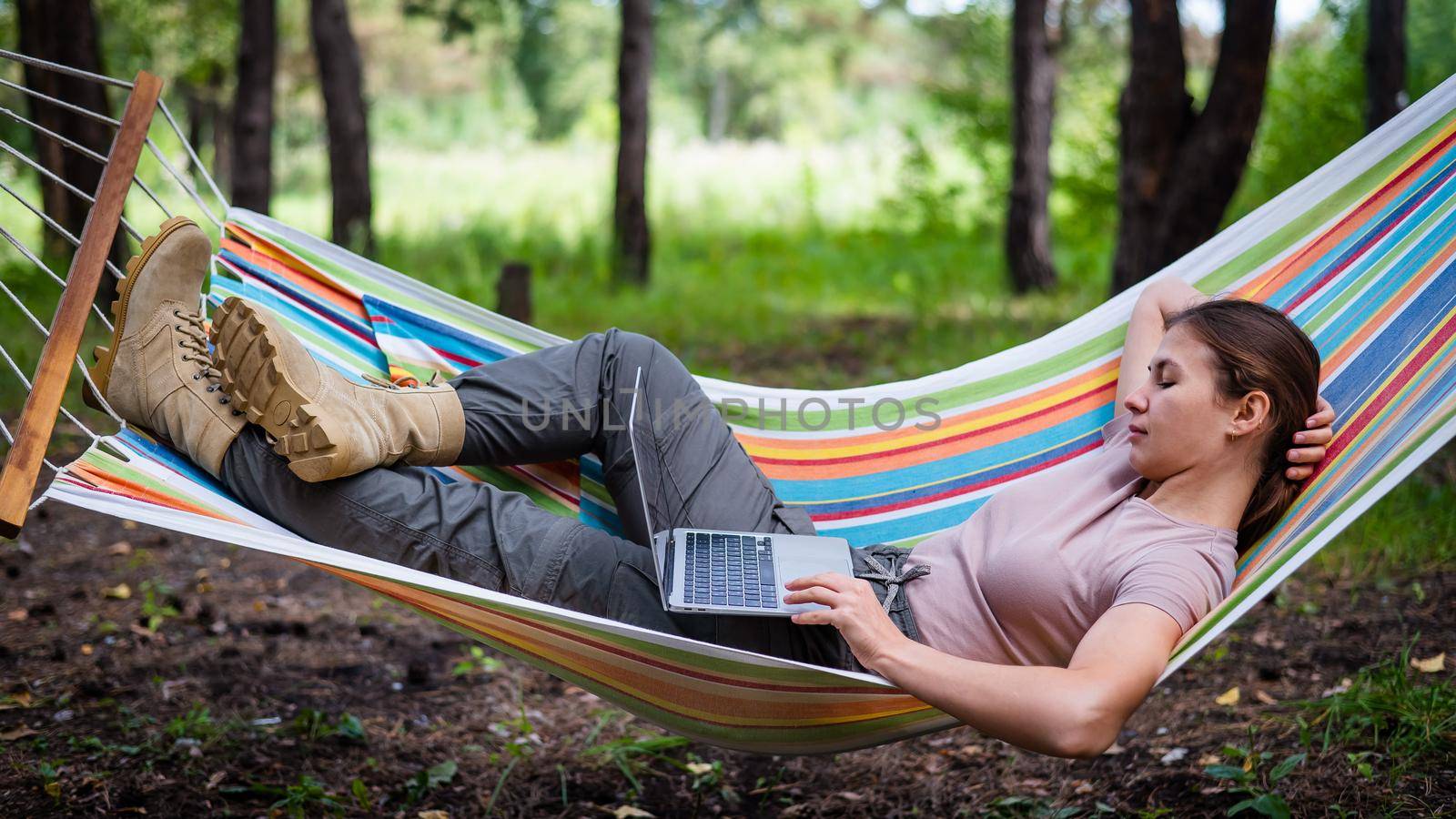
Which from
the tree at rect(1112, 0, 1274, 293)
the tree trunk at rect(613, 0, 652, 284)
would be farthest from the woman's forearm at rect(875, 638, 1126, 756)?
the tree trunk at rect(613, 0, 652, 284)

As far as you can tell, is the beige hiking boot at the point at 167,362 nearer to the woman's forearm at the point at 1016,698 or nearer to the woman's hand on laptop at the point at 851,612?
the woman's hand on laptop at the point at 851,612

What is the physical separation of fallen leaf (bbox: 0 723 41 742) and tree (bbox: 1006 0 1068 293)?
574 cm

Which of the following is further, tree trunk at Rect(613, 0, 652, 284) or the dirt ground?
tree trunk at Rect(613, 0, 652, 284)

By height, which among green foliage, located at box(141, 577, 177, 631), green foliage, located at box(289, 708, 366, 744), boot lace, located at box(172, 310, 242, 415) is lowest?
green foliage, located at box(141, 577, 177, 631)

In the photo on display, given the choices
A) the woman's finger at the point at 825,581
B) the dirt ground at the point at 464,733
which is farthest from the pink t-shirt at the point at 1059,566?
the dirt ground at the point at 464,733

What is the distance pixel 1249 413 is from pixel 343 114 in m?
5.58

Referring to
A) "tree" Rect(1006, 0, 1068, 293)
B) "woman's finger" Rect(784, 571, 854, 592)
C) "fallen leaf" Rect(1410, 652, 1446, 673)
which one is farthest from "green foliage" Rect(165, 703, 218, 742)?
"tree" Rect(1006, 0, 1068, 293)

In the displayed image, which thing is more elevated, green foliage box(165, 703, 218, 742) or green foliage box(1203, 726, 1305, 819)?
green foliage box(1203, 726, 1305, 819)

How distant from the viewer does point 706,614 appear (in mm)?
1567

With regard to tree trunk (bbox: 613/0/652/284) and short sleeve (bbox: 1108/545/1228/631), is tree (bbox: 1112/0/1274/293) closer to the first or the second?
short sleeve (bbox: 1108/545/1228/631)

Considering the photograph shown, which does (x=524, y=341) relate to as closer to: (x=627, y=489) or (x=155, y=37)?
(x=627, y=489)

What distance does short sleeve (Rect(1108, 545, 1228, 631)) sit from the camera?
133cm

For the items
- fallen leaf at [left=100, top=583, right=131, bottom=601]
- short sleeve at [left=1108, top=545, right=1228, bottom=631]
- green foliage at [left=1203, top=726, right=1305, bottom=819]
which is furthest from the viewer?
fallen leaf at [left=100, top=583, right=131, bottom=601]

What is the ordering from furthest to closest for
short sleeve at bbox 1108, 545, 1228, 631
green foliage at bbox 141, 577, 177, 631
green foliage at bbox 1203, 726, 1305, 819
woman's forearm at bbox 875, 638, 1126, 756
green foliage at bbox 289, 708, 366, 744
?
green foliage at bbox 141, 577, 177, 631 → green foliage at bbox 289, 708, 366, 744 → green foliage at bbox 1203, 726, 1305, 819 → short sleeve at bbox 1108, 545, 1228, 631 → woman's forearm at bbox 875, 638, 1126, 756
